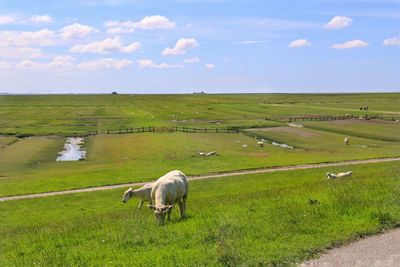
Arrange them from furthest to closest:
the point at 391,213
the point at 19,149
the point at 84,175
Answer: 1. the point at 19,149
2. the point at 84,175
3. the point at 391,213

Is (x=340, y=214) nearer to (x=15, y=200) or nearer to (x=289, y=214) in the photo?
(x=289, y=214)

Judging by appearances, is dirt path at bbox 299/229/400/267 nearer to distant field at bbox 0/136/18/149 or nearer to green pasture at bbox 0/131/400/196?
green pasture at bbox 0/131/400/196

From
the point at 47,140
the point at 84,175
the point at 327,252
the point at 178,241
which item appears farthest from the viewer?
the point at 47,140

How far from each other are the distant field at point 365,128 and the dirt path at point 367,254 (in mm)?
68700

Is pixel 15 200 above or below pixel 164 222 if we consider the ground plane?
below

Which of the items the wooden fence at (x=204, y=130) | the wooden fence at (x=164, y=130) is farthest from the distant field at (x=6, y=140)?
the wooden fence at (x=204, y=130)

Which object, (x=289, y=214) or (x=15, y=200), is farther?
(x=15, y=200)

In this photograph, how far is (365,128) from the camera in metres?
92.8

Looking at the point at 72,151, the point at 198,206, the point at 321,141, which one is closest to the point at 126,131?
the point at 72,151

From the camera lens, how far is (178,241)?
1408 cm

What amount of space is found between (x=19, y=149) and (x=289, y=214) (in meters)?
61.8

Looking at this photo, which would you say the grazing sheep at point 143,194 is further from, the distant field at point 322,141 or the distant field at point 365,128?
the distant field at point 365,128

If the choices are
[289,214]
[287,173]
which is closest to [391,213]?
[289,214]

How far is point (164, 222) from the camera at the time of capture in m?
18.5
